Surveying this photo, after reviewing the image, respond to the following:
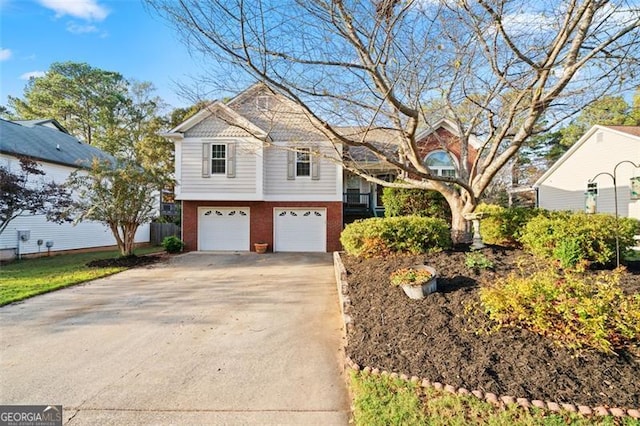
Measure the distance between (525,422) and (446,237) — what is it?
15.7 ft

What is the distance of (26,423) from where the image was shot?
2.96 meters

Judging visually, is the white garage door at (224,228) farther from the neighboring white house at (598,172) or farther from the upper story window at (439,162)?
the neighboring white house at (598,172)

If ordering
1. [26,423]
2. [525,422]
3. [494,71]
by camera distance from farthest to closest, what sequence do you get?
[494,71] < [26,423] < [525,422]

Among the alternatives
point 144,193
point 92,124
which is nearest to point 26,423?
point 144,193

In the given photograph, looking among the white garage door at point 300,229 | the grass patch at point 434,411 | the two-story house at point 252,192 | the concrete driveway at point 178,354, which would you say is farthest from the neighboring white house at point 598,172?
the concrete driveway at point 178,354

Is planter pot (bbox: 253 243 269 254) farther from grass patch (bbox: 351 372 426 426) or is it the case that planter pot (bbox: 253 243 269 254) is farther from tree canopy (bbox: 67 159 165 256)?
grass patch (bbox: 351 372 426 426)

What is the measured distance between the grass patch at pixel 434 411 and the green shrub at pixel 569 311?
92cm

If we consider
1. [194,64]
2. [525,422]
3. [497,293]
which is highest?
[194,64]

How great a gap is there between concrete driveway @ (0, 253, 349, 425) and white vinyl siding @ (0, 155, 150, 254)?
7031 mm

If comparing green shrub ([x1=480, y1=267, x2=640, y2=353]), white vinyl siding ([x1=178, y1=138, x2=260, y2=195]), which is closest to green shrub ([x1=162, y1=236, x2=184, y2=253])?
white vinyl siding ([x1=178, y1=138, x2=260, y2=195])

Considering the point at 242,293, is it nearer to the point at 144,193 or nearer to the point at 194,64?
the point at 194,64

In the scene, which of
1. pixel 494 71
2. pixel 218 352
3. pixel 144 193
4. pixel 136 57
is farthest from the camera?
pixel 144 193

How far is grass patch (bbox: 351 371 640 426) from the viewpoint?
8.39ft

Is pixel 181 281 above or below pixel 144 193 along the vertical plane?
below
